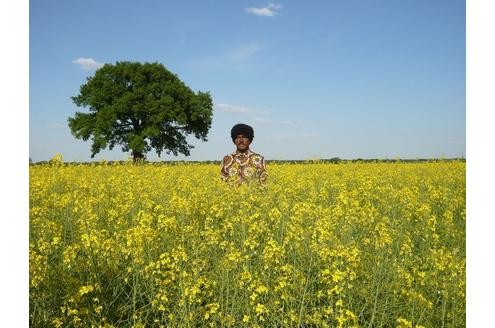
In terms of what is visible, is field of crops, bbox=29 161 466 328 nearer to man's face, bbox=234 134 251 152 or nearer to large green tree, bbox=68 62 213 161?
man's face, bbox=234 134 251 152

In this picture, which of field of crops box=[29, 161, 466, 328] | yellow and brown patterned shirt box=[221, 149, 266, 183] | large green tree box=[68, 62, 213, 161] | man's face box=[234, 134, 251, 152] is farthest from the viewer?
large green tree box=[68, 62, 213, 161]

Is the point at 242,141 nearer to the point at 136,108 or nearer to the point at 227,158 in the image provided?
the point at 227,158

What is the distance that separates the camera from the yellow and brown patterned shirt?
829 cm

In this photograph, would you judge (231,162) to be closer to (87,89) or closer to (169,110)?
(169,110)

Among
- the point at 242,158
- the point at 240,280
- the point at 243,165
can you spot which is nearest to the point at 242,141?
the point at 242,158

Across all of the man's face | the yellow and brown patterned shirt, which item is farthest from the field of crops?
the man's face

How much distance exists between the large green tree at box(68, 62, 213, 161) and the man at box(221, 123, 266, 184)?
2487cm

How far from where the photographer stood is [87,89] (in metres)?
35.4

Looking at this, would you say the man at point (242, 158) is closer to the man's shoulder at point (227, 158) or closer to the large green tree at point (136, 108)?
the man's shoulder at point (227, 158)

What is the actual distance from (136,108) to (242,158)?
2577cm

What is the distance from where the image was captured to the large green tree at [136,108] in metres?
33.2

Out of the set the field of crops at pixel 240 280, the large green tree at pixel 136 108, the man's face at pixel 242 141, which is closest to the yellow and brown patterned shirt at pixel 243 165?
the man's face at pixel 242 141
